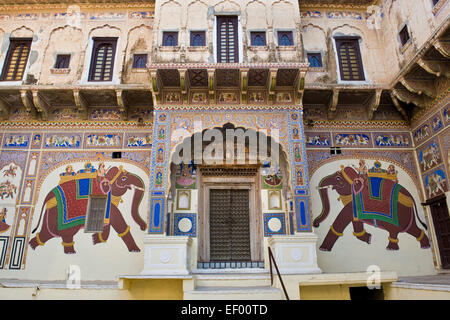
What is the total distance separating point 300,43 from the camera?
8.91 m

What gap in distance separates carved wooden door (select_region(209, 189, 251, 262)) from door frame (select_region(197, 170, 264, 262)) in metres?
0.11

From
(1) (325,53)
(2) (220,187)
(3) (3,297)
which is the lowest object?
(3) (3,297)

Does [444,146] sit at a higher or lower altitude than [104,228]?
higher

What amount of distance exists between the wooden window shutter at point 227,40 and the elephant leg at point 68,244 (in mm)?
6015

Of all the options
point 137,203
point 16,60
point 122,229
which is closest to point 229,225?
point 137,203

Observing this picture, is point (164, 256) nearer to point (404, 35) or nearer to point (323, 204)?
point (323, 204)

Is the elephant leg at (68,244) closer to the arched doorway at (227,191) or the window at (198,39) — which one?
the arched doorway at (227,191)

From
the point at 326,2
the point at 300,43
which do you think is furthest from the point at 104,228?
the point at 326,2

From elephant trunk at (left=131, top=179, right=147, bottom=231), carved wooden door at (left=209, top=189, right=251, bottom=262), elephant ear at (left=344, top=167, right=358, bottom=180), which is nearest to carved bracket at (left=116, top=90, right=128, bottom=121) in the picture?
elephant trunk at (left=131, top=179, right=147, bottom=231)

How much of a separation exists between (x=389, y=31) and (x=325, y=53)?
6.10ft

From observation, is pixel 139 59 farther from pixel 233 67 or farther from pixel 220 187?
pixel 220 187

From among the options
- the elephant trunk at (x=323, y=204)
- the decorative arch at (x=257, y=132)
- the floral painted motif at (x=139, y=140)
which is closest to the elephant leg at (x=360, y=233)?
the elephant trunk at (x=323, y=204)

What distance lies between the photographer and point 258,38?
9.27 metres

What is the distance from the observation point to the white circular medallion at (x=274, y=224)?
8578 millimetres
